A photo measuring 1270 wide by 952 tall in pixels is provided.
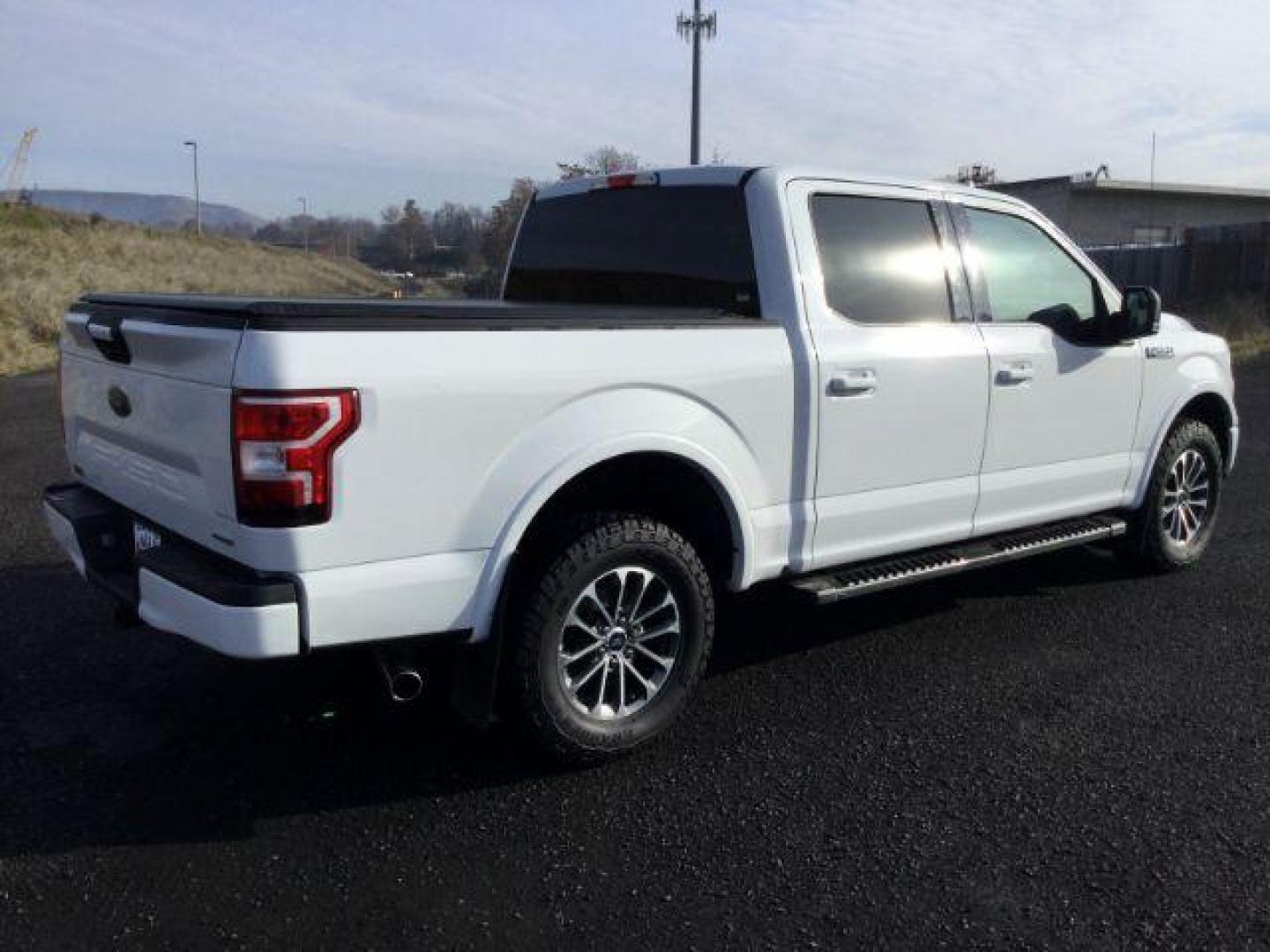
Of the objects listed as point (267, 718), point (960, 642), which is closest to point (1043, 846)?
point (960, 642)

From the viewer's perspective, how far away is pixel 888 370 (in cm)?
429

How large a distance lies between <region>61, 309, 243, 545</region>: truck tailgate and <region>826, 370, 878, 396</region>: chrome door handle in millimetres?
2094

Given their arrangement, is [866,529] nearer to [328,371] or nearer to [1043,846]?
[1043,846]

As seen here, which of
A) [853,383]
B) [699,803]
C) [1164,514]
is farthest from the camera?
[1164,514]

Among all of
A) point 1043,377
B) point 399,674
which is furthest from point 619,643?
point 1043,377

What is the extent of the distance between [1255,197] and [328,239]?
290ft

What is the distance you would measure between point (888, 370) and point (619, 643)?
57.9 inches

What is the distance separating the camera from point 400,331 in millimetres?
3064

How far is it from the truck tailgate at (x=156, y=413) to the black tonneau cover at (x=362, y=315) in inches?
1.2

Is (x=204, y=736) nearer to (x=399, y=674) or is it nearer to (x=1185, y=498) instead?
(x=399, y=674)

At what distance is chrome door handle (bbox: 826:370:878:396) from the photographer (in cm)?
411

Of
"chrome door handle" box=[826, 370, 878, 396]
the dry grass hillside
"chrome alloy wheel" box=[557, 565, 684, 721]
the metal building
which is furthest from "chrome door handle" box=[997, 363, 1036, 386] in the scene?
the metal building

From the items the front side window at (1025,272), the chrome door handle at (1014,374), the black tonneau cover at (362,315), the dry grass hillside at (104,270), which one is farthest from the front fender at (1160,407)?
the dry grass hillside at (104,270)

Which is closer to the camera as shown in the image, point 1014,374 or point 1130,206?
point 1014,374
